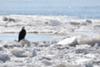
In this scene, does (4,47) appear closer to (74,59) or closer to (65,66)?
(74,59)

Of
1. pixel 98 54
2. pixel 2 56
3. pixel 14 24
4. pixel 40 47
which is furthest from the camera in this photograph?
pixel 14 24

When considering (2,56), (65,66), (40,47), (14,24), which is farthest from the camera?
(14,24)

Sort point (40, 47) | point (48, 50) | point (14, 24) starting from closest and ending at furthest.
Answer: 1. point (48, 50)
2. point (40, 47)
3. point (14, 24)

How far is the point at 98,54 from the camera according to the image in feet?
37.9

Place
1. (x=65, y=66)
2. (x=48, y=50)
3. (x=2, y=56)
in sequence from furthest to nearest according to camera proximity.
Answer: (x=48, y=50)
(x=2, y=56)
(x=65, y=66)

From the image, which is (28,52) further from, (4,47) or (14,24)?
(14,24)

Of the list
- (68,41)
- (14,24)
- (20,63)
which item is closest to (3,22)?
(14,24)

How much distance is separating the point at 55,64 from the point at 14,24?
16.4 metres

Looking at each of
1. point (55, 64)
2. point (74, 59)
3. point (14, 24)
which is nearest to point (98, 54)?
point (74, 59)

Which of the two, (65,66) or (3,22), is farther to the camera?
(3,22)

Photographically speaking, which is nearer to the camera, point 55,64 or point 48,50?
point 55,64

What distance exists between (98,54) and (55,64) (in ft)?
6.45

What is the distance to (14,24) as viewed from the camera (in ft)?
85.8

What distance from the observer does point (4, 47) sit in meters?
12.9
